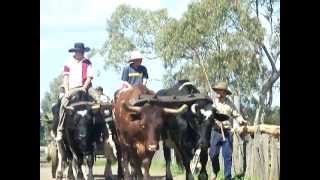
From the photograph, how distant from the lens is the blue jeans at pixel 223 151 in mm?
4207

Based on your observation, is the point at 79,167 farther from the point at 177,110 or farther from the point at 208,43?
the point at 208,43

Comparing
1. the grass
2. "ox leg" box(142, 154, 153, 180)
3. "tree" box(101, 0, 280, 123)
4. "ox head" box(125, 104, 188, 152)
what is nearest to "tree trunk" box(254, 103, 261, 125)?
"tree" box(101, 0, 280, 123)

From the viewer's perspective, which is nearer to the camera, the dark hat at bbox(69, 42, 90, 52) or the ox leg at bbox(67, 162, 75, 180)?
the dark hat at bbox(69, 42, 90, 52)

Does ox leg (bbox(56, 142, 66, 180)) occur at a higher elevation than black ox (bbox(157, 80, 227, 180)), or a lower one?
lower

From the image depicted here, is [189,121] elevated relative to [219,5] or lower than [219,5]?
lower

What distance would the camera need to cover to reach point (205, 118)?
423 cm

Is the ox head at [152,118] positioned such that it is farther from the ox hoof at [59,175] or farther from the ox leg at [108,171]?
the ox hoof at [59,175]

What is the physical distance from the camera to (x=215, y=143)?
4.22m

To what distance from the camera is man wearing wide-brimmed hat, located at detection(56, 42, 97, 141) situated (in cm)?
418

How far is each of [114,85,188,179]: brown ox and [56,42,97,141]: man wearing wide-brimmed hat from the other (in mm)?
162

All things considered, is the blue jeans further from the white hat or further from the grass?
the white hat

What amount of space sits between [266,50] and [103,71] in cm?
80
